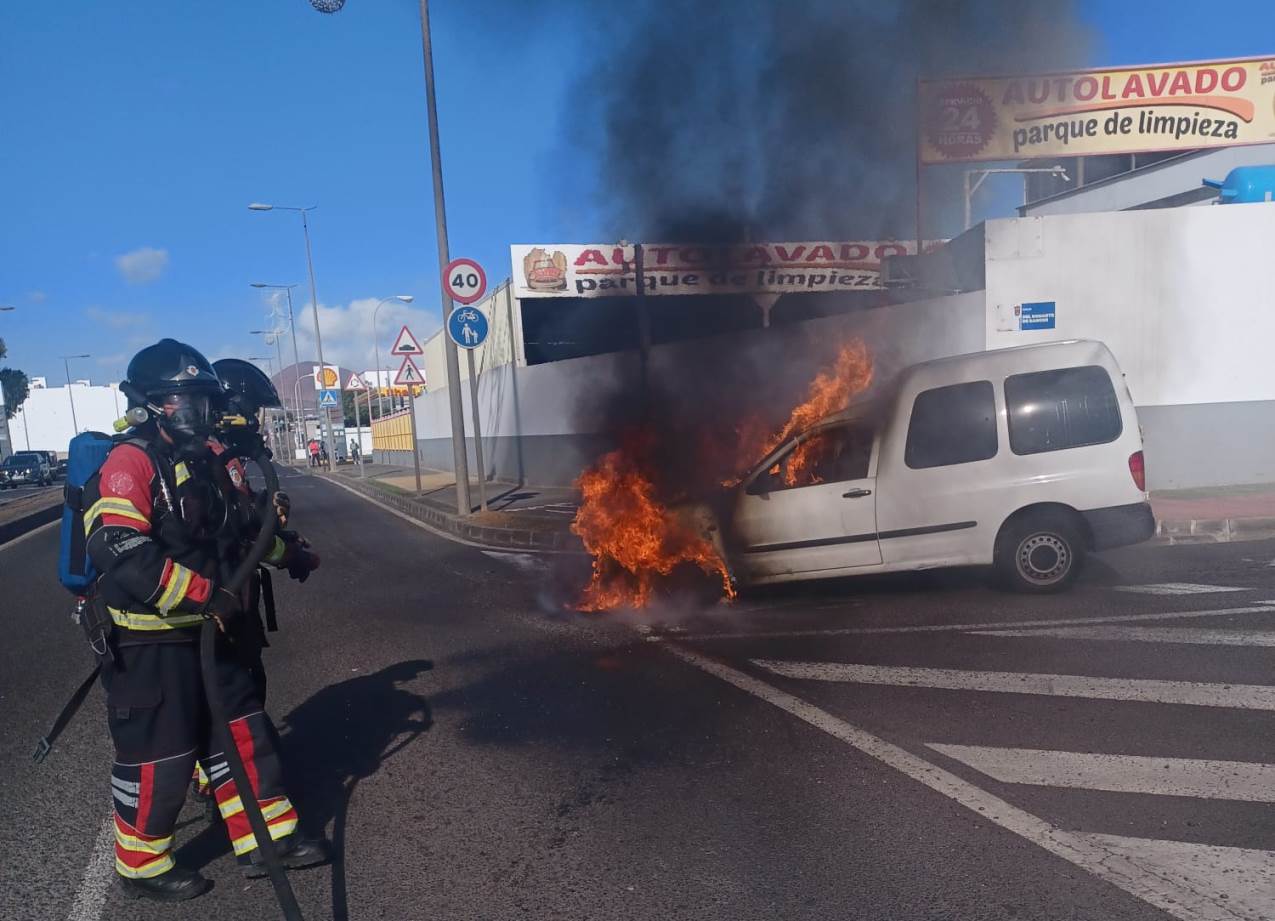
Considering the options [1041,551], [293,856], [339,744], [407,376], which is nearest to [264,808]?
[293,856]

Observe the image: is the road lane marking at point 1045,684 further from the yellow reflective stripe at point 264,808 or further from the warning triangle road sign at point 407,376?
the warning triangle road sign at point 407,376

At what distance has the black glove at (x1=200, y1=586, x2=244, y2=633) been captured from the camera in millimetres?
2898

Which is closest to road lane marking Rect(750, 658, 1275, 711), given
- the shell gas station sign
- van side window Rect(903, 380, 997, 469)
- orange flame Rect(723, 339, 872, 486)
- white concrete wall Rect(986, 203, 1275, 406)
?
van side window Rect(903, 380, 997, 469)

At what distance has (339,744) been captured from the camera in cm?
448

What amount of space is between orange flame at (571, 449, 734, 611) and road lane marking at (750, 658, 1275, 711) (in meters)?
1.75

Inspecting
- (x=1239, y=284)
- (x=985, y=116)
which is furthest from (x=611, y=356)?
(x=1239, y=284)

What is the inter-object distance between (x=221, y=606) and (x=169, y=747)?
0.56 meters

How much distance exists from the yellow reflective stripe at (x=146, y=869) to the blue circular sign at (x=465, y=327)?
9.66 meters

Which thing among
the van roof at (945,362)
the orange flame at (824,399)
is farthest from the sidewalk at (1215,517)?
the orange flame at (824,399)

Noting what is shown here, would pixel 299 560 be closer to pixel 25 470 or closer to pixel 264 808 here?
pixel 264 808

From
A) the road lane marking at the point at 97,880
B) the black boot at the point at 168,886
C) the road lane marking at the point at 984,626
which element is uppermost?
the black boot at the point at 168,886

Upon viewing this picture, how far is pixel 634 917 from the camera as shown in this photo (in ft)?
9.16

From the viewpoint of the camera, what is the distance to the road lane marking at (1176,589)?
22.0ft

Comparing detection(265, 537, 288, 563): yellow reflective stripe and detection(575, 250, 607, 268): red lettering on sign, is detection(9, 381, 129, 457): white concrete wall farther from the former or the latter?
detection(265, 537, 288, 563): yellow reflective stripe
